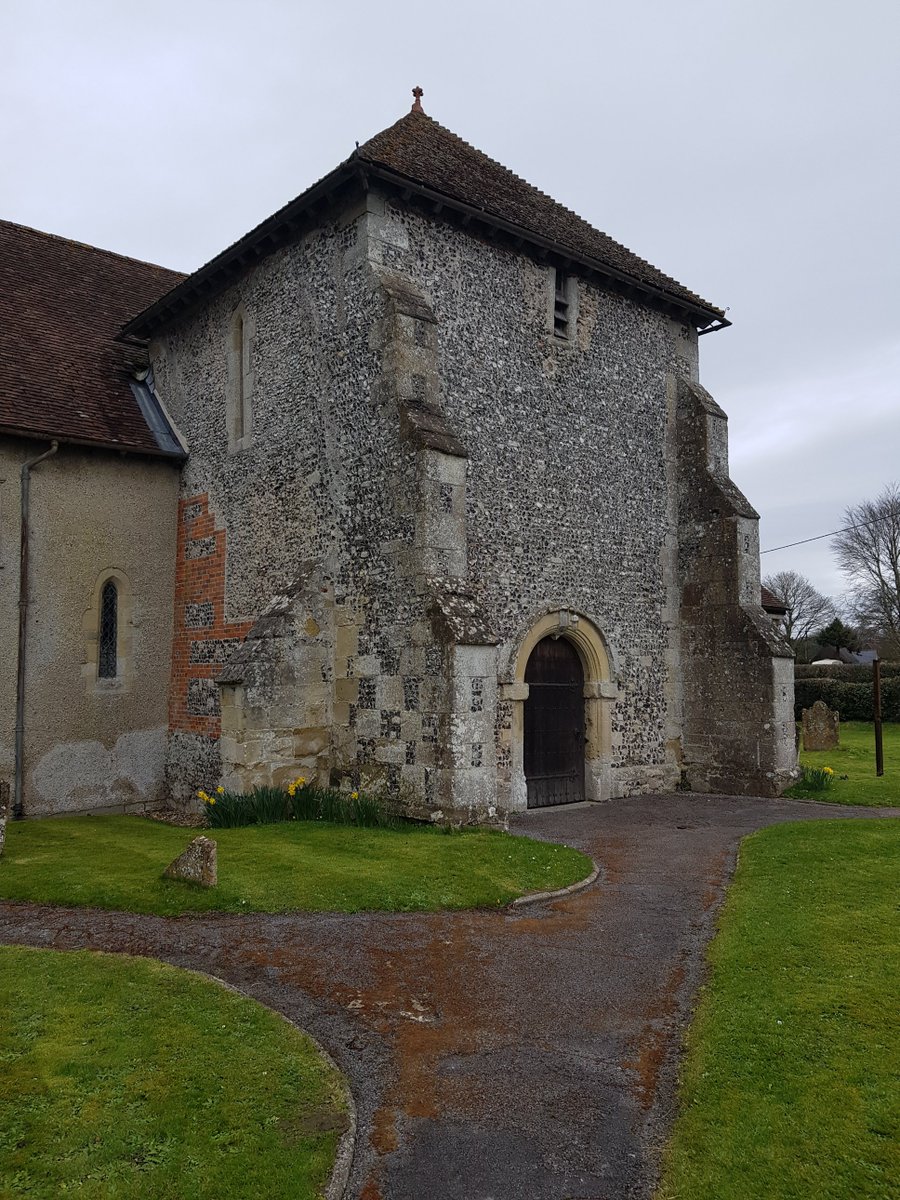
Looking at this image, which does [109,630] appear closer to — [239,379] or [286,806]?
[239,379]

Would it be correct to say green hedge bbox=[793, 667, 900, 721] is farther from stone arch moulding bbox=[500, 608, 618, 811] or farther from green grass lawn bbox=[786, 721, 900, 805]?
stone arch moulding bbox=[500, 608, 618, 811]

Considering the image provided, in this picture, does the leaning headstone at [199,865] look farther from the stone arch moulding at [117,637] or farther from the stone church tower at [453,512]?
the stone arch moulding at [117,637]

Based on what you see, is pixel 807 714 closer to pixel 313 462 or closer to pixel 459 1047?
pixel 313 462

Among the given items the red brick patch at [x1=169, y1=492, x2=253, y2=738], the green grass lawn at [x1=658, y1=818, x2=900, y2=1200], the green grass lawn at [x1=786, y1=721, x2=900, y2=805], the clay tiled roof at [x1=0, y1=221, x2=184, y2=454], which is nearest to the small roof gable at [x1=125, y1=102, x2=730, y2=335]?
the clay tiled roof at [x1=0, y1=221, x2=184, y2=454]

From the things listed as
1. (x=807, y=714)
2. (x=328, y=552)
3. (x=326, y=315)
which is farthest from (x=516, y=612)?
(x=807, y=714)

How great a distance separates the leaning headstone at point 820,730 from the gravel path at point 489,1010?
1321cm

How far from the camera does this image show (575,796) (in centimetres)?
1373

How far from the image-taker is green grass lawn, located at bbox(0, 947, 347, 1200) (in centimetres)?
351

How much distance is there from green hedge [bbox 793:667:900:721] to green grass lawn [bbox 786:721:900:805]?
0.70 metres

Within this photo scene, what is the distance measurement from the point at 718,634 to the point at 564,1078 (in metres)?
11.0

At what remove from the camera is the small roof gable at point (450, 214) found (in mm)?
11641

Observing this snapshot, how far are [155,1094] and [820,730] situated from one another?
19.9 metres

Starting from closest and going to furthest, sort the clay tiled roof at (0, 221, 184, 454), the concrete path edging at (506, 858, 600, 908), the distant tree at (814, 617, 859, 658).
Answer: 1. the concrete path edging at (506, 858, 600, 908)
2. the clay tiled roof at (0, 221, 184, 454)
3. the distant tree at (814, 617, 859, 658)

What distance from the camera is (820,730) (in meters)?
21.0
